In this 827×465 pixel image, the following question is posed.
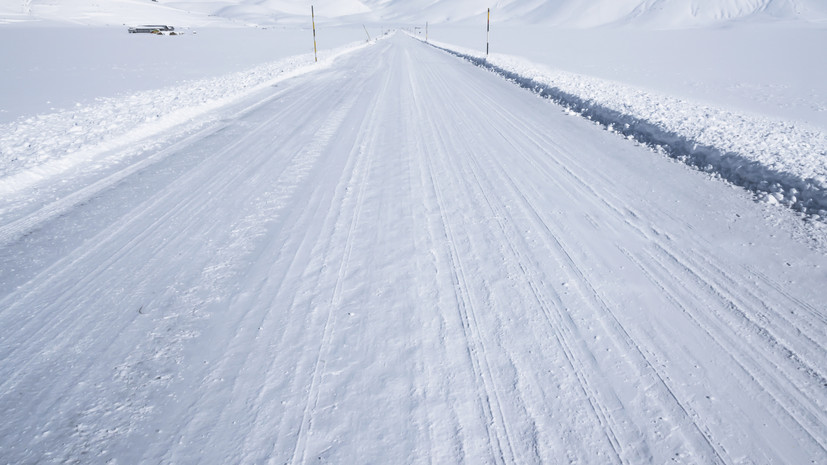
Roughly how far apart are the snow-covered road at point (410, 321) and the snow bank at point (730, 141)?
49 cm

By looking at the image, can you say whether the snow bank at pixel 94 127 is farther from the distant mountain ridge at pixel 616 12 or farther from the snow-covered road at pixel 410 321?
the distant mountain ridge at pixel 616 12

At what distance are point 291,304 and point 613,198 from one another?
382 centimetres

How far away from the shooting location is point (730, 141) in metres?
6.52

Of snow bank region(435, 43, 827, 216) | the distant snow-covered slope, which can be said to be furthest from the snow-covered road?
the distant snow-covered slope

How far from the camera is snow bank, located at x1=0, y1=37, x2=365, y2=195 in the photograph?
657 centimetres

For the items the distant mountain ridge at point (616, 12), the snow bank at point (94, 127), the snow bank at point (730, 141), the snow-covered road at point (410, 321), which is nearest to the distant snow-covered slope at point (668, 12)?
the distant mountain ridge at point (616, 12)

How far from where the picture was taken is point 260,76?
17422 mm

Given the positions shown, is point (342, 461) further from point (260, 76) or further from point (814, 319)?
point (260, 76)

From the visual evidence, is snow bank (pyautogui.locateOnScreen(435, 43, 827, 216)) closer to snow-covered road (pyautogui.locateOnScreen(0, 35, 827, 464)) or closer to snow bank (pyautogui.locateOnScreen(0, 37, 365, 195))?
snow-covered road (pyautogui.locateOnScreen(0, 35, 827, 464))

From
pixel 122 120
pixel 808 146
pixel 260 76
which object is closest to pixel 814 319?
pixel 808 146

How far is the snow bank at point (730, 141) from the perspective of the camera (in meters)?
5.06

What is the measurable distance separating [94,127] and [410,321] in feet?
30.6

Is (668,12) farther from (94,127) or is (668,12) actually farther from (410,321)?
(410,321)

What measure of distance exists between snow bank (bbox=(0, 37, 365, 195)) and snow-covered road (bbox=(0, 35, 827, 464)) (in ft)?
4.30
